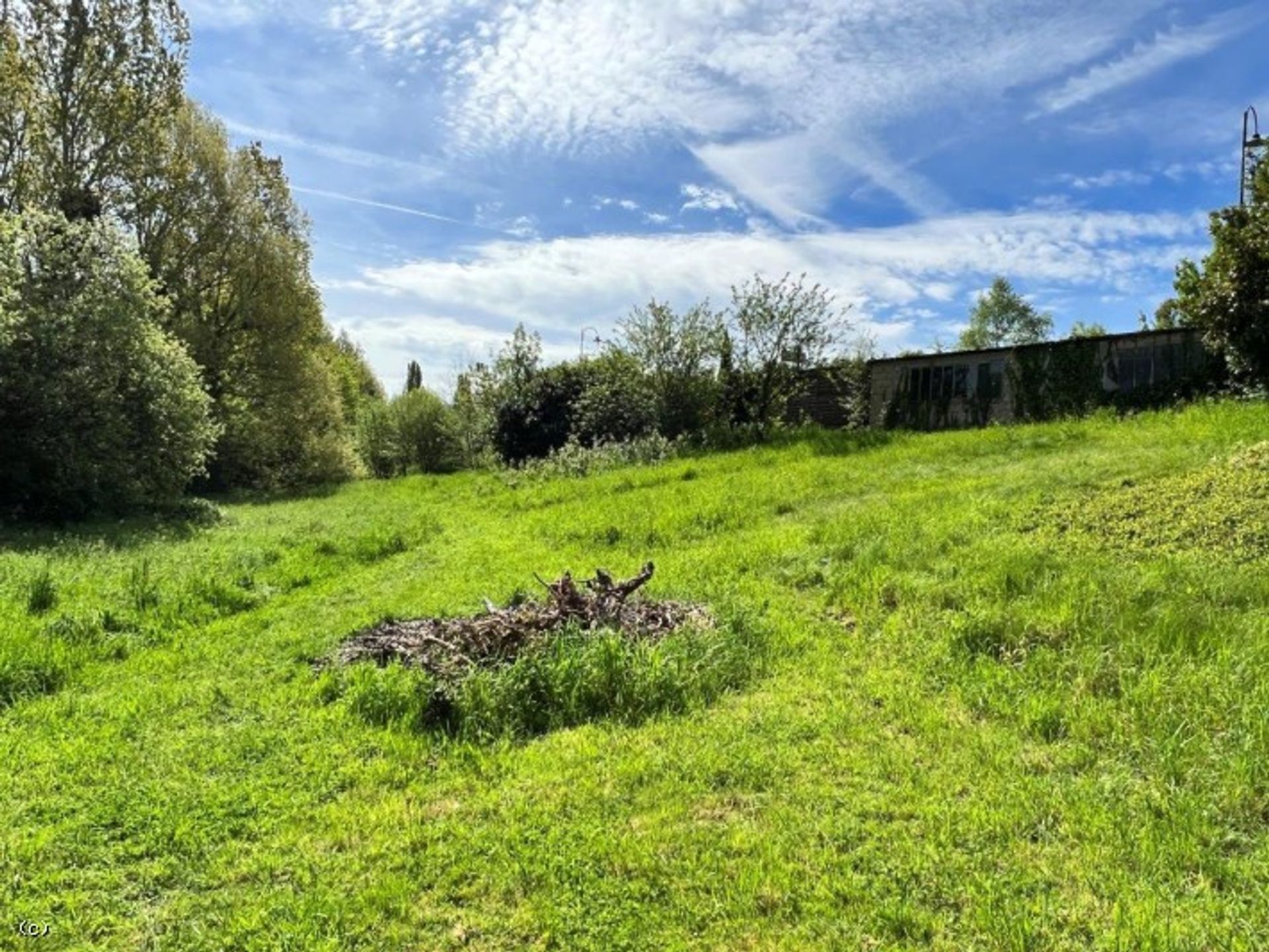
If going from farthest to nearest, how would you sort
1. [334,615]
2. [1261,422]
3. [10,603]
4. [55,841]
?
[1261,422] < [334,615] < [10,603] < [55,841]

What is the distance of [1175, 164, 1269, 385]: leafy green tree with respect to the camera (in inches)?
595

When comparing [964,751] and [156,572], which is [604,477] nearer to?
[156,572]

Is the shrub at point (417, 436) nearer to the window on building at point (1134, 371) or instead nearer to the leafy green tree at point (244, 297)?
the leafy green tree at point (244, 297)

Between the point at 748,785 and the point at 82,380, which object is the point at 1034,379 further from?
the point at 82,380

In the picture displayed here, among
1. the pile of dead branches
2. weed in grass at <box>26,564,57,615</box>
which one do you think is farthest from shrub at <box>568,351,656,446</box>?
the pile of dead branches

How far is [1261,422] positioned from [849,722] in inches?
455

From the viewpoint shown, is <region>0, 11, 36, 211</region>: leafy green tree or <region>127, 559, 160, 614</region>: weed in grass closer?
<region>127, 559, 160, 614</region>: weed in grass

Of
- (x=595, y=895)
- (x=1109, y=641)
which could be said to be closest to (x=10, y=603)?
(x=595, y=895)

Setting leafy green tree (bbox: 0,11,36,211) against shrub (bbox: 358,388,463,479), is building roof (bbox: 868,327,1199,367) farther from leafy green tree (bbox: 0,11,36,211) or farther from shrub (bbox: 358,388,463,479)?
leafy green tree (bbox: 0,11,36,211)

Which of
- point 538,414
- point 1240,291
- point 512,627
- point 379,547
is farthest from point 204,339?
point 1240,291

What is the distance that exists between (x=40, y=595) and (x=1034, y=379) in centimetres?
2223

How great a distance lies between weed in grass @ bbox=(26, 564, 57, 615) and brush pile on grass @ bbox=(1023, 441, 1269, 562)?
10032 millimetres

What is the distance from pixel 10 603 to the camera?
7.26m

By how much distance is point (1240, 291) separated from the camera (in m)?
15.4
